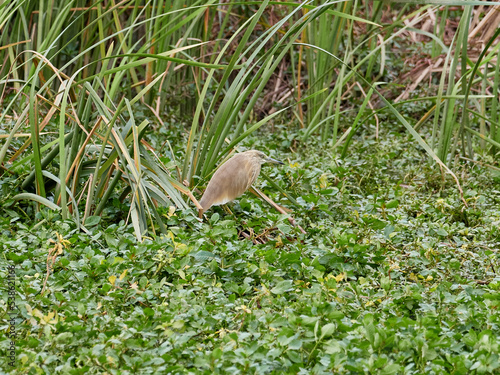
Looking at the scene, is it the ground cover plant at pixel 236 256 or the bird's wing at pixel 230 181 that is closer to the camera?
the ground cover plant at pixel 236 256

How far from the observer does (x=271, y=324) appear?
5.44ft

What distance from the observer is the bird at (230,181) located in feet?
8.53

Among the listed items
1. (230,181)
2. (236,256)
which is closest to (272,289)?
(236,256)

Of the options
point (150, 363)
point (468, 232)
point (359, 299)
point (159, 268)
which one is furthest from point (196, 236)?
point (468, 232)

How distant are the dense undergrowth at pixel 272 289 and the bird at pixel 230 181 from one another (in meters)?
0.09

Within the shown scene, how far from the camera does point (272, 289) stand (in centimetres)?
189

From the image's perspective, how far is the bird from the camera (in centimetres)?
260

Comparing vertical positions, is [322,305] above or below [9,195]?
above

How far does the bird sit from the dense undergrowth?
0.09 m

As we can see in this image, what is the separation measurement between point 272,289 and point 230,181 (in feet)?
2.66

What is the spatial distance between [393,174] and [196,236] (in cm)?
165

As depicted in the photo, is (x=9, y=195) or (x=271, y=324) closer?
(x=271, y=324)

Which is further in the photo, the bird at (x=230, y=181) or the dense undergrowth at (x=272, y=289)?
the bird at (x=230, y=181)

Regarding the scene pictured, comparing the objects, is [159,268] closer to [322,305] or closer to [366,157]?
[322,305]
